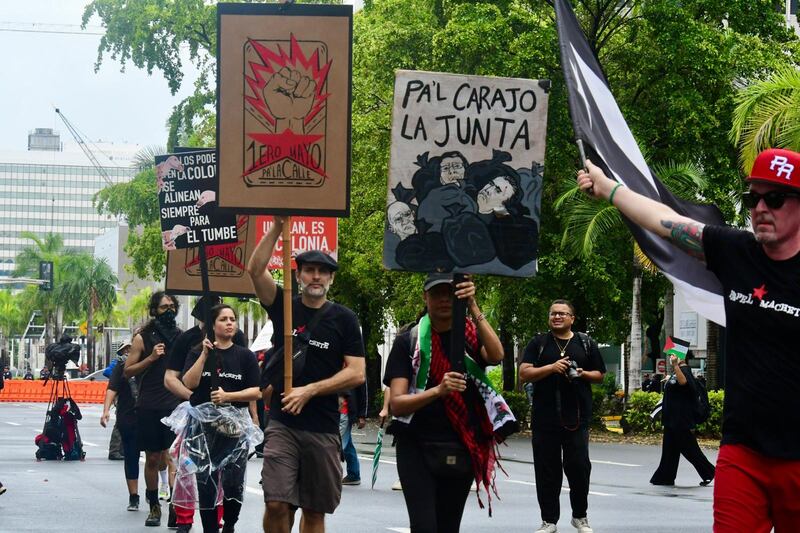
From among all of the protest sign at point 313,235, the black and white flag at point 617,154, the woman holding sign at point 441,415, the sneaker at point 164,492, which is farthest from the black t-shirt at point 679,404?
the black and white flag at point 617,154

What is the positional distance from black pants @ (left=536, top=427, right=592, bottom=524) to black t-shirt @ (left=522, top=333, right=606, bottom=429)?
0.10 meters

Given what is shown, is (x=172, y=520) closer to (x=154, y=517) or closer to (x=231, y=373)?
(x=154, y=517)

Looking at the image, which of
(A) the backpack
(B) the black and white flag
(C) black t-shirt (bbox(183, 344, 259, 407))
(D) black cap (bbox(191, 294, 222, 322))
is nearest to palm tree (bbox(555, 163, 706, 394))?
(A) the backpack

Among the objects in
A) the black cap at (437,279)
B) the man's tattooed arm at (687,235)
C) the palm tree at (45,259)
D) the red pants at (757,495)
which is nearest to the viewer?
the red pants at (757,495)

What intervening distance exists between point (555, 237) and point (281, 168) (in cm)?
2277

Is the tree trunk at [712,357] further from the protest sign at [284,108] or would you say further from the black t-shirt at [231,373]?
Answer: the protest sign at [284,108]

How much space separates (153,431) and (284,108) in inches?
189

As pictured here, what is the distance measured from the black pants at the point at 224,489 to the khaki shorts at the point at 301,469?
2247 millimetres

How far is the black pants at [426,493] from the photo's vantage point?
7211 millimetres

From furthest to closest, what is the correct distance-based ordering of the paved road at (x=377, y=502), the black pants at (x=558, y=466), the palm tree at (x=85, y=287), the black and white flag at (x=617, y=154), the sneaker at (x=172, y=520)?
the palm tree at (x=85, y=287) → the paved road at (x=377, y=502) → the sneaker at (x=172, y=520) → the black pants at (x=558, y=466) → the black and white flag at (x=617, y=154)

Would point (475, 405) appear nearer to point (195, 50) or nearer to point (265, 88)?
point (265, 88)

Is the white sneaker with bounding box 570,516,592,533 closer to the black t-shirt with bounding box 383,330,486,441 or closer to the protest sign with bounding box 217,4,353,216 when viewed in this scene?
the protest sign with bounding box 217,4,353,216

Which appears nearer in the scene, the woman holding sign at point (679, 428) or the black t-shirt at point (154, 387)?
the black t-shirt at point (154, 387)

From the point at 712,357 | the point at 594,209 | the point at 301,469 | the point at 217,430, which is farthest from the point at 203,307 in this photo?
the point at 712,357
